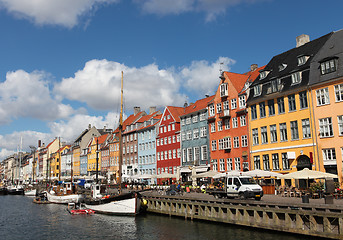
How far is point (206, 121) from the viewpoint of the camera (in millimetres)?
57750

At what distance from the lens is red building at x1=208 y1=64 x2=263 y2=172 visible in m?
49.5

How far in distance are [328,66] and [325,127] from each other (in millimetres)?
6725

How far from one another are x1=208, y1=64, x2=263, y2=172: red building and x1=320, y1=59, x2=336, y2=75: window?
41.7 ft

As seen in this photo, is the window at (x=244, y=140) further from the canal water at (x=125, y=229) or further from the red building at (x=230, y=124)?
the canal water at (x=125, y=229)

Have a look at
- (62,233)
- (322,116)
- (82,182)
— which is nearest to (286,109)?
(322,116)

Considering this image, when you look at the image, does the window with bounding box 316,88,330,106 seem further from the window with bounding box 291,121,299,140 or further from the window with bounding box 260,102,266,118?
the window with bounding box 260,102,266,118

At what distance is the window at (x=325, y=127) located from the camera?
37.5 meters

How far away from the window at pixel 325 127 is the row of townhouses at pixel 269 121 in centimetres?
10

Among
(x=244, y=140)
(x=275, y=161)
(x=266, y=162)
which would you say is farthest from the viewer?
(x=244, y=140)

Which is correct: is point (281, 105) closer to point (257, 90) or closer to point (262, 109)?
point (262, 109)

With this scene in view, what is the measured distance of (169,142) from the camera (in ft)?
226

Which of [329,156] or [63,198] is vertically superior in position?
[329,156]

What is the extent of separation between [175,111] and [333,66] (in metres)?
37.0

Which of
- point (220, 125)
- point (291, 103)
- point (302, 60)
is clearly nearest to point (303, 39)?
point (302, 60)
